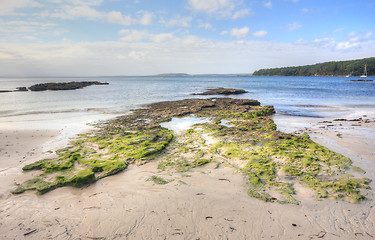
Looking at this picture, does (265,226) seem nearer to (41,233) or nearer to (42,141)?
(41,233)

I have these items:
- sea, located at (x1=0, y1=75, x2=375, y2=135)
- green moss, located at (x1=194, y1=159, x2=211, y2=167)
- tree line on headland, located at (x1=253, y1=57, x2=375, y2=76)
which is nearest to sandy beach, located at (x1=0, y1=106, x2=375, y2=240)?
green moss, located at (x1=194, y1=159, x2=211, y2=167)

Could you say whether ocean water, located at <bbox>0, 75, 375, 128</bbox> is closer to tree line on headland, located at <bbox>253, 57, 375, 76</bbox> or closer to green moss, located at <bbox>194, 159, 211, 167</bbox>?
green moss, located at <bbox>194, 159, 211, 167</bbox>

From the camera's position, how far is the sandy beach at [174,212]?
373 cm

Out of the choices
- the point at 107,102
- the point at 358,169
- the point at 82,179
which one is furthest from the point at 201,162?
the point at 107,102

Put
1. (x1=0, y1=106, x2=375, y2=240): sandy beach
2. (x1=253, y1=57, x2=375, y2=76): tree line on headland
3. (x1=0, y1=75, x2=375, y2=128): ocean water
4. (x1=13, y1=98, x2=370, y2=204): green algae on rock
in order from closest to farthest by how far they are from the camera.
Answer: (x1=0, y1=106, x2=375, y2=240): sandy beach, (x1=13, y1=98, x2=370, y2=204): green algae on rock, (x1=0, y1=75, x2=375, y2=128): ocean water, (x1=253, y1=57, x2=375, y2=76): tree line on headland

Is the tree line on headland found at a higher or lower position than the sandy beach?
higher

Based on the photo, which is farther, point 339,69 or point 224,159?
point 339,69

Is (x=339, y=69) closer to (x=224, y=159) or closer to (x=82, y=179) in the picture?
(x=224, y=159)

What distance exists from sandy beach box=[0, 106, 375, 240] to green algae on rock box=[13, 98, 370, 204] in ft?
1.03

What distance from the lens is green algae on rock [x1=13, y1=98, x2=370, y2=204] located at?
5.21m

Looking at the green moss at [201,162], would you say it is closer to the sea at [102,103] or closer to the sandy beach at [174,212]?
the sandy beach at [174,212]

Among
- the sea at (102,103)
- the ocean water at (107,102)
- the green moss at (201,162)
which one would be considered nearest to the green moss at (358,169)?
the green moss at (201,162)

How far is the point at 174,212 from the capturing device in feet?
14.2

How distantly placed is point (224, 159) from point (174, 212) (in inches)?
127
